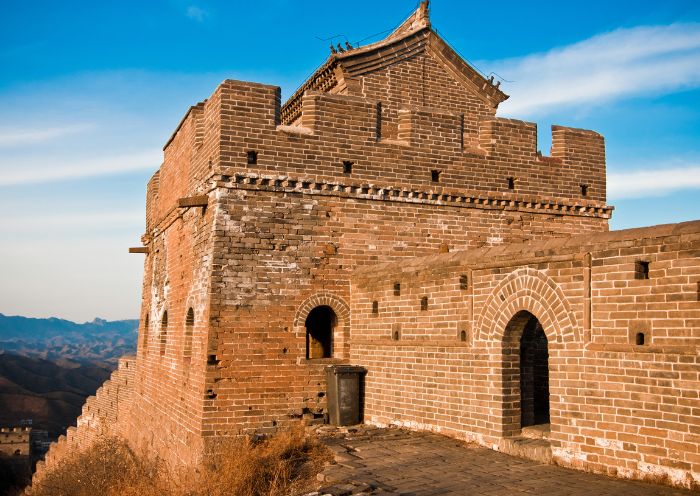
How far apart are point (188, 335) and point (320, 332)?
9.03 feet

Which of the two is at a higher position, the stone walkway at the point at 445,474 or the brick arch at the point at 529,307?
the brick arch at the point at 529,307

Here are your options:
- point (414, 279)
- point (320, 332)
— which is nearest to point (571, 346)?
point (414, 279)

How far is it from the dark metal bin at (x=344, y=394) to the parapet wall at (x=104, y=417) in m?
10.1

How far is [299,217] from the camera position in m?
13.5

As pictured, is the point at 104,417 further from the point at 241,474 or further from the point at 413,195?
the point at 241,474

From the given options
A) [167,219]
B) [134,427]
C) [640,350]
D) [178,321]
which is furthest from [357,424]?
[134,427]

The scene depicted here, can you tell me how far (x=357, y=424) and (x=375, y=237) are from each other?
3.70 meters

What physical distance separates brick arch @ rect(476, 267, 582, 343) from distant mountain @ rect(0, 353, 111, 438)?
62.1 meters

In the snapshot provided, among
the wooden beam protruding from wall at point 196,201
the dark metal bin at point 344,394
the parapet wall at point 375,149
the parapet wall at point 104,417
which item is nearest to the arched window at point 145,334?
the parapet wall at point 104,417

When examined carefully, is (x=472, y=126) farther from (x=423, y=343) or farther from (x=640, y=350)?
(x=640, y=350)

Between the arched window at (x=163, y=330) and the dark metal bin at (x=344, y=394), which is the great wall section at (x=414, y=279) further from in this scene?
the dark metal bin at (x=344, y=394)

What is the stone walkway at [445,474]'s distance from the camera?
795 cm

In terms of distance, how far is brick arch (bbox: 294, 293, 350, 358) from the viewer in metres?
13.3

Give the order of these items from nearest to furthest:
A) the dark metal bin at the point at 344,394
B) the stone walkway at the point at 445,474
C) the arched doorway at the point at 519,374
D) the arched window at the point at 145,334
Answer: the stone walkway at the point at 445,474
the arched doorway at the point at 519,374
the dark metal bin at the point at 344,394
the arched window at the point at 145,334
